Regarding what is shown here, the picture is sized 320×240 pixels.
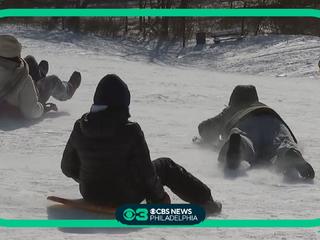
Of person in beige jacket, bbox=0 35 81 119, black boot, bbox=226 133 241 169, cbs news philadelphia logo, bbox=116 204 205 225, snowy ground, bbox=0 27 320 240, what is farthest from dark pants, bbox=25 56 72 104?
cbs news philadelphia logo, bbox=116 204 205 225

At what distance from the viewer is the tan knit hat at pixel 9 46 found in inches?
188

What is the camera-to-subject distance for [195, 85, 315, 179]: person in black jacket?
12.4 ft

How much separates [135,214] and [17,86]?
2703 millimetres

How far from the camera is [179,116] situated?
570 centimetres

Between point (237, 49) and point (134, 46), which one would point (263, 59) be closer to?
point (237, 49)

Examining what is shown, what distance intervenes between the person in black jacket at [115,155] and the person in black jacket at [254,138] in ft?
2.86

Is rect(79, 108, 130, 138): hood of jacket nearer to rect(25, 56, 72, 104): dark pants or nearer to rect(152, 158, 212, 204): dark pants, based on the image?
rect(152, 158, 212, 204): dark pants

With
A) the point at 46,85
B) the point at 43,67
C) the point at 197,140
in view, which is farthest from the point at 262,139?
the point at 43,67

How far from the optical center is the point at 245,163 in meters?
3.92

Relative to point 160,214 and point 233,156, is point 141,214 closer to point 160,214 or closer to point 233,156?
point 160,214

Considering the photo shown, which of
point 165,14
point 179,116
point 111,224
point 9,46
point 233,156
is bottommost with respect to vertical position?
point 179,116

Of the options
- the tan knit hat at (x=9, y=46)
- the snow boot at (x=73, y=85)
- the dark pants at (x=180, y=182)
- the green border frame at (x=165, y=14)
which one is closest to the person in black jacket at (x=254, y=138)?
the dark pants at (x=180, y=182)

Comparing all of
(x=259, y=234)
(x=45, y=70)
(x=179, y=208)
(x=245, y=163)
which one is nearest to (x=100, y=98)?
(x=179, y=208)

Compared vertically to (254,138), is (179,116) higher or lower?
lower
